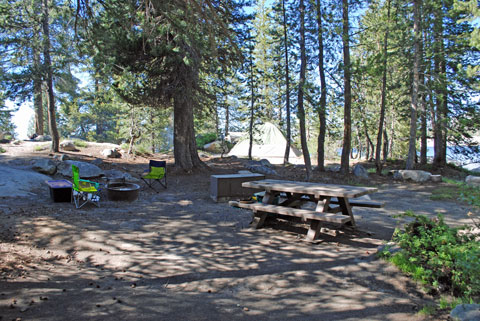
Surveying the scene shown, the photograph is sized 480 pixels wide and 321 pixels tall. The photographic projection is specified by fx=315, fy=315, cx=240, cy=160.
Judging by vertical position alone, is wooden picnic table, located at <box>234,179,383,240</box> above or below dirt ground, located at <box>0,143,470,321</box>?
above

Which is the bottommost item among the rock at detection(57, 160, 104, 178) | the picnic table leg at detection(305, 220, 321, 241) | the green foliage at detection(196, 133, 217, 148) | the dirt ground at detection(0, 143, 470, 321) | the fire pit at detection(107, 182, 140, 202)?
the dirt ground at detection(0, 143, 470, 321)

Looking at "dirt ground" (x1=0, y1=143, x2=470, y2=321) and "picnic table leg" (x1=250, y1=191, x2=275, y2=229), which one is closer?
"dirt ground" (x1=0, y1=143, x2=470, y2=321)

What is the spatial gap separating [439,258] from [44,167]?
9.75 metres

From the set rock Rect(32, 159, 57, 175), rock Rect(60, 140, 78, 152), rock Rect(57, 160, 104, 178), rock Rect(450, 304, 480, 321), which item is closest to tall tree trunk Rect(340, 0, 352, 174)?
rock Rect(57, 160, 104, 178)

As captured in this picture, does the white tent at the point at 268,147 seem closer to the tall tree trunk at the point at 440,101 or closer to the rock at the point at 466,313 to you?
the tall tree trunk at the point at 440,101

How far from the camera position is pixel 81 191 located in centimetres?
648

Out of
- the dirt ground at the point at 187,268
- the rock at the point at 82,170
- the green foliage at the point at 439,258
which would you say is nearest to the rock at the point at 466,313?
the dirt ground at the point at 187,268

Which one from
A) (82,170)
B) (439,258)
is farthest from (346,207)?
(82,170)

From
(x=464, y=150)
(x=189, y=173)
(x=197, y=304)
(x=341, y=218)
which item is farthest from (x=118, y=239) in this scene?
(x=464, y=150)

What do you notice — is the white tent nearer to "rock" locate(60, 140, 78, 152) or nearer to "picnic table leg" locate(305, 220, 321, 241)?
"rock" locate(60, 140, 78, 152)

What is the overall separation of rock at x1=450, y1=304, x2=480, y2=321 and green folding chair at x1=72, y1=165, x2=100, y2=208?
20.5 ft

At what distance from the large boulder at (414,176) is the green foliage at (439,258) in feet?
28.4

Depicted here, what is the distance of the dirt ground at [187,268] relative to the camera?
2643mm

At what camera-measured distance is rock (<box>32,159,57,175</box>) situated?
905 cm
